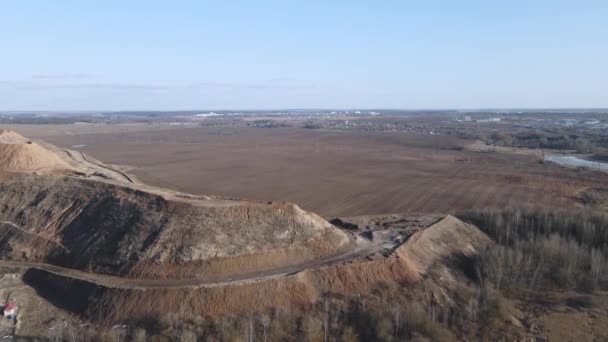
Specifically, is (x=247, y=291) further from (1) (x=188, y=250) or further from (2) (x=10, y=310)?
(2) (x=10, y=310)

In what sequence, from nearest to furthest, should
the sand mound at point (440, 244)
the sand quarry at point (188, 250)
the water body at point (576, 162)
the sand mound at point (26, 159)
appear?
the sand quarry at point (188, 250) < the sand mound at point (440, 244) < the sand mound at point (26, 159) < the water body at point (576, 162)

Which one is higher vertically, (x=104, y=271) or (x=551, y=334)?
(x=104, y=271)

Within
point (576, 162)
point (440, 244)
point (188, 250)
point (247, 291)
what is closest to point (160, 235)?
point (188, 250)

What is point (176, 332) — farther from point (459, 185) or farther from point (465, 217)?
point (459, 185)

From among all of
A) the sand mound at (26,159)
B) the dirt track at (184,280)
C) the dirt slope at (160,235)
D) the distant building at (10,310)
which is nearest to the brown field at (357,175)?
the sand mound at (26,159)

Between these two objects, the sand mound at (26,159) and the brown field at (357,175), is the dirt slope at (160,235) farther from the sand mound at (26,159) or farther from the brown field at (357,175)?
the brown field at (357,175)

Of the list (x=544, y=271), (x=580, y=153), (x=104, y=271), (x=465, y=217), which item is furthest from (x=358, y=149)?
(x=104, y=271)
